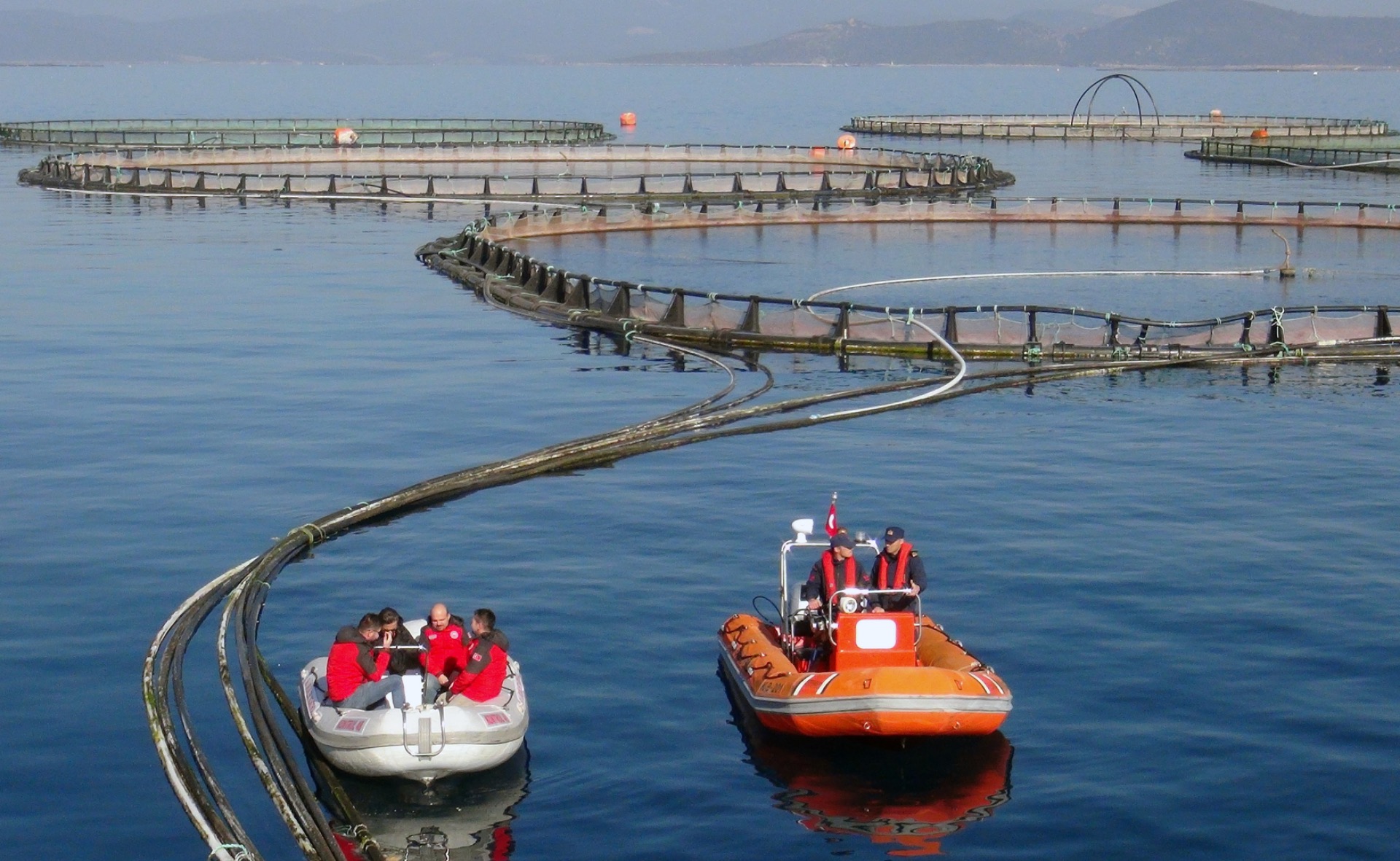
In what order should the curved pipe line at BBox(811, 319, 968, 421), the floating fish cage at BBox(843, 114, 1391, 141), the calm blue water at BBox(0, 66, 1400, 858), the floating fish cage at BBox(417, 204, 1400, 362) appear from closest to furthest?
the calm blue water at BBox(0, 66, 1400, 858) < the curved pipe line at BBox(811, 319, 968, 421) < the floating fish cage at BBox(417, 204, 1400, 362) < the floating fish cage at BBox(843, 114, 1391, 141)

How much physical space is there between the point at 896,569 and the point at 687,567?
7.43 metres

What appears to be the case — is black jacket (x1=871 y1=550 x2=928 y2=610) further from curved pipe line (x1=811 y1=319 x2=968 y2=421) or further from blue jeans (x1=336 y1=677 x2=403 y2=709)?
curved pipe line (x1=811 y1=319 x2=968 y2=421)

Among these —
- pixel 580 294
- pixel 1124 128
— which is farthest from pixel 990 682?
pixel 1124 128

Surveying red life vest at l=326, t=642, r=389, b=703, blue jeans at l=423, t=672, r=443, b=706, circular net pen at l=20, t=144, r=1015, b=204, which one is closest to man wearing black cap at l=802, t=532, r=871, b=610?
blue jeans at l=423, t=672, r=443, b=706

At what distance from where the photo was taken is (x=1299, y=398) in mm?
46875

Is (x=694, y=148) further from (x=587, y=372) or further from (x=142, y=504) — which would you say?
(x=142, y=504)

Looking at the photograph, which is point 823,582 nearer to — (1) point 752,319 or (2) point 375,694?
(2) point 375,694

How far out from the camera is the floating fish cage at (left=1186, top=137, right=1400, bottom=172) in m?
134

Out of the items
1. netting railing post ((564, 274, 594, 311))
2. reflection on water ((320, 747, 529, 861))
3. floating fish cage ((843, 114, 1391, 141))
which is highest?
floating fish cage ((843, 114, 1391, 141))

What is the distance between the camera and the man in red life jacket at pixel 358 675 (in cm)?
2130

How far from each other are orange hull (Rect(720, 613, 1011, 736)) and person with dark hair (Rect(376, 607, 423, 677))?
4.52m

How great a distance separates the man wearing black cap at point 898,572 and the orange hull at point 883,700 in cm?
133

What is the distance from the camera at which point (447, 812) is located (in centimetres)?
2050

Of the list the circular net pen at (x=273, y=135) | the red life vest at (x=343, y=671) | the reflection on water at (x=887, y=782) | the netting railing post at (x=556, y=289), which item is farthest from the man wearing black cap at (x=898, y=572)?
the circular net pen at (x=273, y=135)
